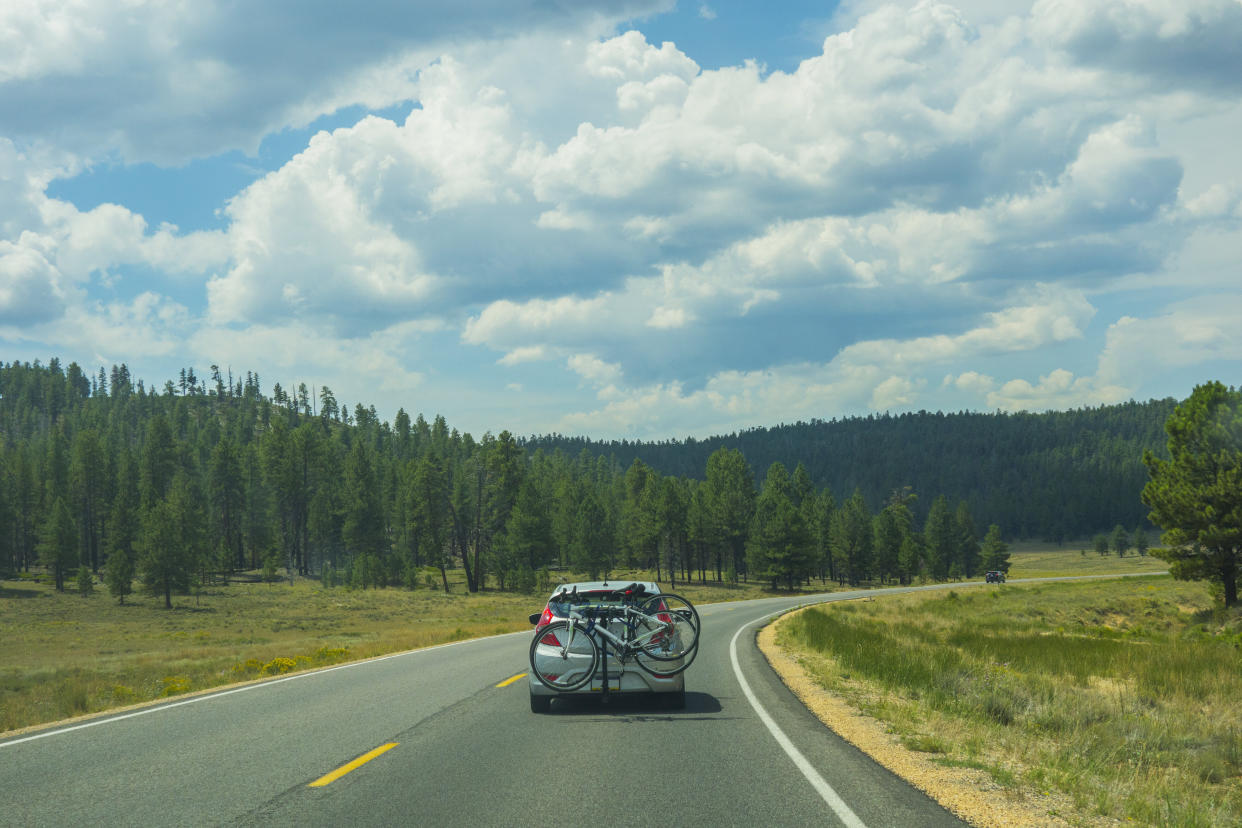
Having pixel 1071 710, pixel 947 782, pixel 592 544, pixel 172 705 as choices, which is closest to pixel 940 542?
pixel 592 544

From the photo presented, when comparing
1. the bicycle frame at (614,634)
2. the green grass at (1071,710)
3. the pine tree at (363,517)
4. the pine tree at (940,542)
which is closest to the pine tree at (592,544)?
the pine tree at (363,517)

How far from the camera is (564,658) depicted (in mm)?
10992

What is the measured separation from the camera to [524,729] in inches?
400

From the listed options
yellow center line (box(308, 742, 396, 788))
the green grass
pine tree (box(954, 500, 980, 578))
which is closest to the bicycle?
yellow center line (box(308, 742, 396, 788))

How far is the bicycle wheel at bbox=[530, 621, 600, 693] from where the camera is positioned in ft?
35.8

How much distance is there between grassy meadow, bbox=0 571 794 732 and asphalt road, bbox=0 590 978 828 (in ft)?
15.2

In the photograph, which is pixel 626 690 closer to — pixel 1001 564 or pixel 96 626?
pixel 96 626

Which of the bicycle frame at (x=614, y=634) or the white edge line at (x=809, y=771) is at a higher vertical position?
the bicycle frame at (x=614, y=634)

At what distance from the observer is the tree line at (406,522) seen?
82125 millimetres

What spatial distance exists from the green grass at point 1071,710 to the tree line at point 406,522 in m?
58.7

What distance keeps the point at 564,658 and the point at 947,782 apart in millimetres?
5124

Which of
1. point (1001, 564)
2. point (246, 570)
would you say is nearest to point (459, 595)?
point (246, 570)

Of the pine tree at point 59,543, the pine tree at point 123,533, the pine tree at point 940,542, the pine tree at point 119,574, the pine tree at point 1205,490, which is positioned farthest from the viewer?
the pine tree at point 940,542

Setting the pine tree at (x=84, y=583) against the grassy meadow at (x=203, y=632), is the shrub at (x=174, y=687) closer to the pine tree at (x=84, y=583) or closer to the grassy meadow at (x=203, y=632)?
the grassy meadow at (x=203, y=632)
